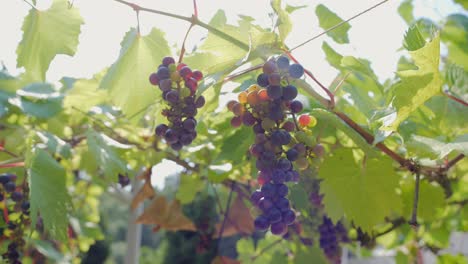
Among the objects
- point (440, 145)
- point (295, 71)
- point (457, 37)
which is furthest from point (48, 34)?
point (457, 37)

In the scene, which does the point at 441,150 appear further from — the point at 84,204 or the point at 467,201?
the point at 84,204

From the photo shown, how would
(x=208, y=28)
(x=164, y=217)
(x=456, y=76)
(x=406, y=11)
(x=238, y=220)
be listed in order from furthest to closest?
(x=406, y=11) < (x=238, y=220) < (x=164, y=217) < (x=456, y=76) < (x=208, y=28)

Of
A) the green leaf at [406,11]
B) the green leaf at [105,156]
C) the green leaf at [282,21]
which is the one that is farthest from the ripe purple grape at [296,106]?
the green leaf at [406,11]

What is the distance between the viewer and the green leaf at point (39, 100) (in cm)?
137

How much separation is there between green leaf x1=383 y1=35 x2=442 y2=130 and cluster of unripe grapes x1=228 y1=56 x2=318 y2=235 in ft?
0.55

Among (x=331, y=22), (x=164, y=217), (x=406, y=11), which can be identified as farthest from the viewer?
(x=406, y=11)

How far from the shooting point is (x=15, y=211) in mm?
1272

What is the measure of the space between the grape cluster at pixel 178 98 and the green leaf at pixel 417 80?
1.20 feet

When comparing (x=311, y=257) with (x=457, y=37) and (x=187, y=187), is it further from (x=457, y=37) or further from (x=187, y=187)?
(x=457, y=37)

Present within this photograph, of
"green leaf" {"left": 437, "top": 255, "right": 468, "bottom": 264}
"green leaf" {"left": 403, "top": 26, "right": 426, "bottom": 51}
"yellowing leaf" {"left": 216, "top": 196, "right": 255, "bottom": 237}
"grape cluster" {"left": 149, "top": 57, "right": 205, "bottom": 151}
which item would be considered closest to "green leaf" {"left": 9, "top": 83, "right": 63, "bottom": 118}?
"grape cluster" {"left": 149, "top": 57, "right": 205, "bottom": 151}

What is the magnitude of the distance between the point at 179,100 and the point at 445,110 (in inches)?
29.5

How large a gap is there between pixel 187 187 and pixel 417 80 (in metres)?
1.14

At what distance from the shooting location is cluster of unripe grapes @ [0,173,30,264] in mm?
1238

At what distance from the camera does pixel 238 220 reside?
73.3 inches
